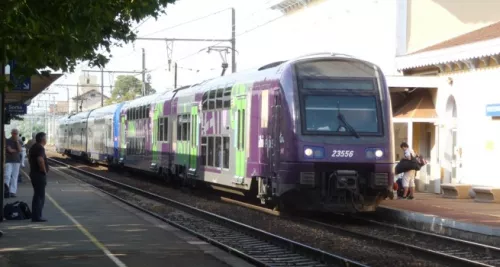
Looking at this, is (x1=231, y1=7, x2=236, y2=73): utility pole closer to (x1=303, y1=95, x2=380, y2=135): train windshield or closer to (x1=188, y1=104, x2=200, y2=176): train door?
(x1=188, y1=104, x2=200, y2=176): train door

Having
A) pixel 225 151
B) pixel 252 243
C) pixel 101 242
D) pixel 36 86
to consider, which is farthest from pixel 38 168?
pixel 36 86

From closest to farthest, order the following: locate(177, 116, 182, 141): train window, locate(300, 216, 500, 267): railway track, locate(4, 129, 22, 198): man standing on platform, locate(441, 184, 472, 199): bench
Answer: locate(300, 216, 500, 267): railway track
locate(4, 129, 22, 198): man standing on platform
locate(441, 184, 472, 199): bench
locate(177, 116, 182, 141): train window

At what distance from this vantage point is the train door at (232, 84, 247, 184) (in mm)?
19656

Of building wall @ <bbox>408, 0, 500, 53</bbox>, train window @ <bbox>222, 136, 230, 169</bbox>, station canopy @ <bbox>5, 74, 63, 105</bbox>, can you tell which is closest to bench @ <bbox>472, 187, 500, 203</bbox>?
train window @ <bbox>222, 136, 230, 169</bbox>

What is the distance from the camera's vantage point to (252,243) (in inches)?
574

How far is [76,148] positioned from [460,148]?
3663 centimetres

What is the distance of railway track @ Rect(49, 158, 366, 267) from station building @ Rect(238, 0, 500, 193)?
373 inches

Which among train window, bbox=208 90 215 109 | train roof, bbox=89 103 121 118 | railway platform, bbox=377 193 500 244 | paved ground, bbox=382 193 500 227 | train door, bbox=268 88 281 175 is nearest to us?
railway platform, bbox=377 193 500 244

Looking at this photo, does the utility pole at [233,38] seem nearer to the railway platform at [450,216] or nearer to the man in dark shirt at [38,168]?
the railway platform at [450,216]

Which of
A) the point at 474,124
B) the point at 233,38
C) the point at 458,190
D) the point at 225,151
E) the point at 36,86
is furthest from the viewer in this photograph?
the point at 233,38

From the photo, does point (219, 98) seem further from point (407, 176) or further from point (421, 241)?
point (421, 241)

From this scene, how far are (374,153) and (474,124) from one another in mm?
9456

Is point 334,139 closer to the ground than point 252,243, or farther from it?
farther from it

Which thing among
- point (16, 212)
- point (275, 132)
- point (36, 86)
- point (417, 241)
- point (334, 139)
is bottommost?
point (417, 241)
